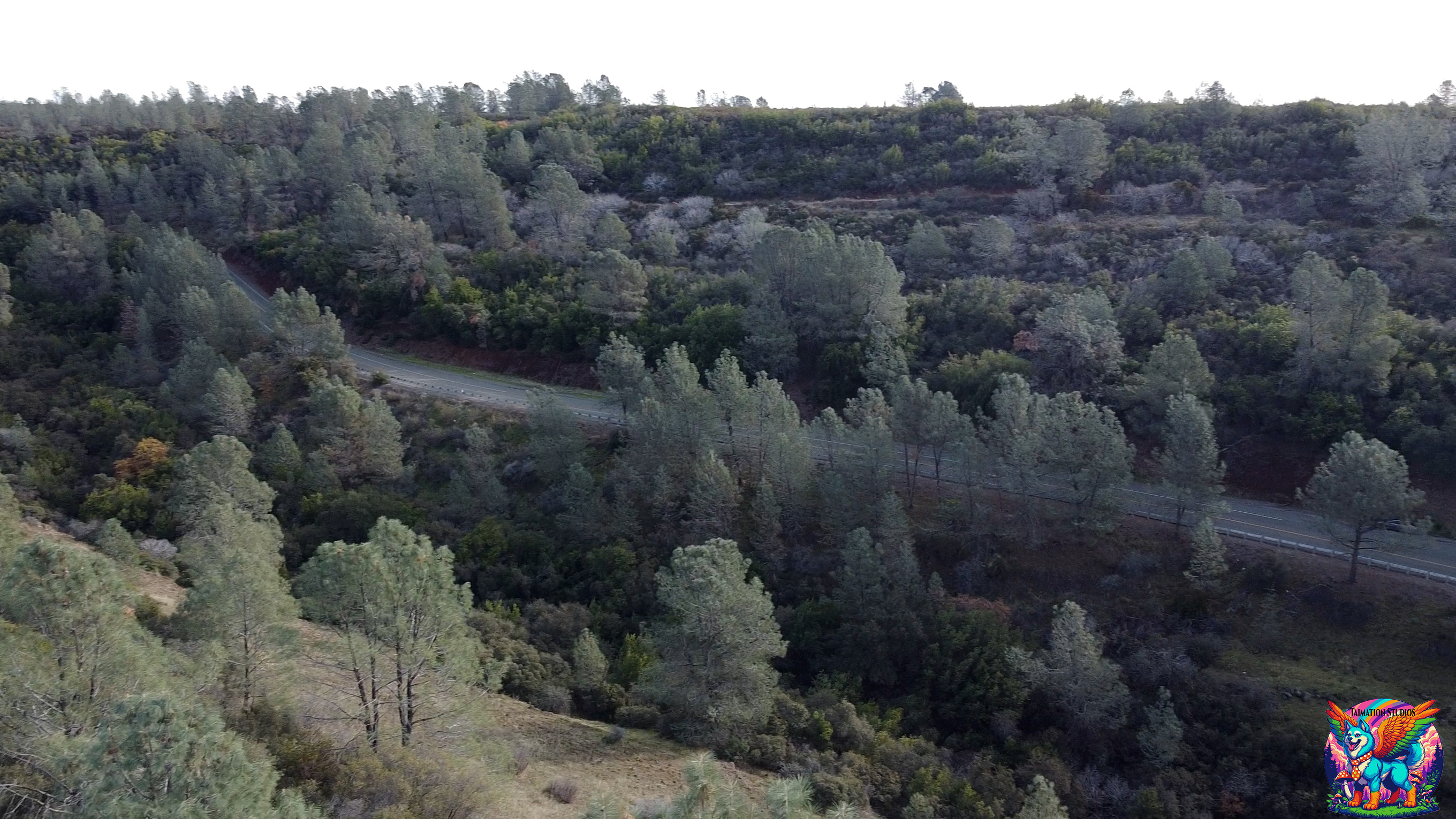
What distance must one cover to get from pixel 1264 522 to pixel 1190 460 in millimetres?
5409

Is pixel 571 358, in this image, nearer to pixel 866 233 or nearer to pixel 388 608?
pixel 866 233

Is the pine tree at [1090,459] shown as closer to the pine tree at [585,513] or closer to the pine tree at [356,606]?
the pine tree at [585,513]

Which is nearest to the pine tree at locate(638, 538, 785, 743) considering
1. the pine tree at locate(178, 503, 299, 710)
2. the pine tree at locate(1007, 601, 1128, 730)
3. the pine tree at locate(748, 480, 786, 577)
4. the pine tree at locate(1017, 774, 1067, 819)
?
the pine tree at locate(1017, 774, 1067, 819)

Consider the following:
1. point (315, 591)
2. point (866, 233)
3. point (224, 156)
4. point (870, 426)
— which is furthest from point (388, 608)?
point (224, 156)

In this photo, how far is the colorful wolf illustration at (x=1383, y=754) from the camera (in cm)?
2336

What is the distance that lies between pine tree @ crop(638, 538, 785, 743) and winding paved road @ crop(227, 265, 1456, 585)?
53.8ft

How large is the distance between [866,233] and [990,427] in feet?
100

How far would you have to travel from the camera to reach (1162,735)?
25.6m

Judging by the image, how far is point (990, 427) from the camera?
36.9m

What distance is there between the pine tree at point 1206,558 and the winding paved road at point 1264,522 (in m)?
2.95

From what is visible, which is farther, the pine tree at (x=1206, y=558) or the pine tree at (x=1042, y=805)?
the pine tree at (x=1206, y=558)

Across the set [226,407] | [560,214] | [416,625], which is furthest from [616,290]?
[416,625]

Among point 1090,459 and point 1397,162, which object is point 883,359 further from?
point 1397,162

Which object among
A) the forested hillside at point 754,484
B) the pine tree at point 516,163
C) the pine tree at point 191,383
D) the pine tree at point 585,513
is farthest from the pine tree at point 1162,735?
the pine tree at point 516,163
